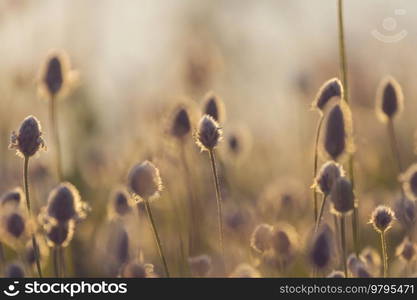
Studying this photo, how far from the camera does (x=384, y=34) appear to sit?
3.24 metres

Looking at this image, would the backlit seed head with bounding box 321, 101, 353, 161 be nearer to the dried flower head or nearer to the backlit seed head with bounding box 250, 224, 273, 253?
the backlit seed head with bounding box 250, 224, 273, 253

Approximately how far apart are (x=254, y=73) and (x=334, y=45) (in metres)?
0.90

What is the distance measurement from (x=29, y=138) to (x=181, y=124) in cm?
51

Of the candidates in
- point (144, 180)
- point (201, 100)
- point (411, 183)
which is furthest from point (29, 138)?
point (201, 100)

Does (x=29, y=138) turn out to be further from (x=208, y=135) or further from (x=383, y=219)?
(x=383, y=219)

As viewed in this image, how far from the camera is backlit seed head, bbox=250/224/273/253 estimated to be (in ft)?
7.46

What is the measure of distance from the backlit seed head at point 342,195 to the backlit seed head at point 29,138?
2.42 ft

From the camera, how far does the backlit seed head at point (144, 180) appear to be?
2.08m

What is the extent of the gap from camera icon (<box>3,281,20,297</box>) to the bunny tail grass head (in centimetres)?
122

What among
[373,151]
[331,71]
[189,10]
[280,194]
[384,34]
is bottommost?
[280,194]

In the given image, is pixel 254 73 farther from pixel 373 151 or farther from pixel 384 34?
pixel 384 34

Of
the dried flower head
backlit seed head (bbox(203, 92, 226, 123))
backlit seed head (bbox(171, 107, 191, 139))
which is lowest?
backlit seed head (bbox(171, 107, 191, 139))

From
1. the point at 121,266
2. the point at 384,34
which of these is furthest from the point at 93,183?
the point at 121,266

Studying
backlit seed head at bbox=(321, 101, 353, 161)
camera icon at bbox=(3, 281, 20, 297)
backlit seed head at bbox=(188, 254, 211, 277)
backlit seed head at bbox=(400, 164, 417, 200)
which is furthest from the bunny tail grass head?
camera icon at bbox=(3, 281, 20, 297)
